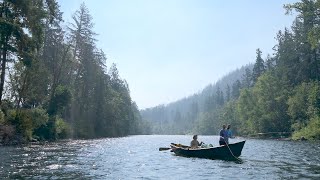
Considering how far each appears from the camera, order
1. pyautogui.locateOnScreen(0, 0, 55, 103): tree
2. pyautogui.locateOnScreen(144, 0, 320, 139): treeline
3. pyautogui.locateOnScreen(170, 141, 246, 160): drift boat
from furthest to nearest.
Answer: pyautogui.locateOnScreen(144, 0, 320, 139): treeline → pyautogui.locateOnScreen(0, 0, 55, 103): tree → pyautogui.locateOnScreen(170, 141, 246, 160): drift boat

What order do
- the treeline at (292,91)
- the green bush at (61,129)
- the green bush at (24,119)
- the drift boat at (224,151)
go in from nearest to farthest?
the drift boat at (224,151), the green bush at (24,119), the green bush at (61,129), the treeline at (292,91)

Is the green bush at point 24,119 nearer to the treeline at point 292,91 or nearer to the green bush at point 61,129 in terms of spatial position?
the green bush at point 61,129

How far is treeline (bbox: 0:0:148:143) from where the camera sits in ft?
113

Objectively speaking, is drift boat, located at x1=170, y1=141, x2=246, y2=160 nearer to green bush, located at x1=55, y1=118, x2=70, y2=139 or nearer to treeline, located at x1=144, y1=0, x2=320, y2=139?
green bush, located at x1=55, y1=118, x2=70, y2=139

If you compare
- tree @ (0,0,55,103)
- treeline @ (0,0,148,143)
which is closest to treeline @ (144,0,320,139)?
treeline @ (0,0,148,143)

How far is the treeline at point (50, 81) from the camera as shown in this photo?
34312 millimetres

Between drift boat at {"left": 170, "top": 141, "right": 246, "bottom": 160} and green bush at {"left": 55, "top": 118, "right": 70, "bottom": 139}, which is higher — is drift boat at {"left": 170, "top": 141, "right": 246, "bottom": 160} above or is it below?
below

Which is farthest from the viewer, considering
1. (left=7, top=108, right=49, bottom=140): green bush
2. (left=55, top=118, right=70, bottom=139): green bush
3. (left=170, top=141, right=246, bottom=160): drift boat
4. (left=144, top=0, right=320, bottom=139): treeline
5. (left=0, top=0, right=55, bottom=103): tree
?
(left=144, top=0, right=320, bottom=139): treeline

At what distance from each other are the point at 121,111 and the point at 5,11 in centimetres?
7434

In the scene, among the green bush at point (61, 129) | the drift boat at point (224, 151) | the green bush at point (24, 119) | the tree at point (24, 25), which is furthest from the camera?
the green bush at point (61, 129)

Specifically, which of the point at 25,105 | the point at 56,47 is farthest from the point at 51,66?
the point at 25,105

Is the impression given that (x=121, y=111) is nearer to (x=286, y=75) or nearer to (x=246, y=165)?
(x=286, y=75)

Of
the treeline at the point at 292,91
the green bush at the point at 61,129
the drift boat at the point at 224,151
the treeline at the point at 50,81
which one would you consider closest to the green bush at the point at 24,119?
the treeline at the point at 50,81

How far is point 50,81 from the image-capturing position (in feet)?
195
